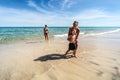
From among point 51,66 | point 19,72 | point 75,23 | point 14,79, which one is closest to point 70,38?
point 75,23

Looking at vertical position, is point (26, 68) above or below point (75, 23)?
below

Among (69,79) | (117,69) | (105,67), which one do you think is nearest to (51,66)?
(69,79)

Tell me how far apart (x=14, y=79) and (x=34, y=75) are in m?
0.62

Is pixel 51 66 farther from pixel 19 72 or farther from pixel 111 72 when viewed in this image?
pixel 111 72

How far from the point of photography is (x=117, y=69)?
4914mm

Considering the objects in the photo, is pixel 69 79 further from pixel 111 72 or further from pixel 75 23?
pixel 75 23

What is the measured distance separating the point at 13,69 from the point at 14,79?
3.17 feet

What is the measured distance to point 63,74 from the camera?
459 centimetres

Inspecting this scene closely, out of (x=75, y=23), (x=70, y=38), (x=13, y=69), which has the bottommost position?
(x=13, y=69)

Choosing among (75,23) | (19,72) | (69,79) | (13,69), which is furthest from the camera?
(75,23)

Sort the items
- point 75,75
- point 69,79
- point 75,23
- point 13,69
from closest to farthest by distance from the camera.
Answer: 1. point 69,79
2. point 75,75
3. point 13,69
4. point 75,23

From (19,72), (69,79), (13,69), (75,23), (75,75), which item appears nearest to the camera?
(69,79)

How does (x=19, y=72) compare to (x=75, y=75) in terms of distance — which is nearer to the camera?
(x=75, y=75)

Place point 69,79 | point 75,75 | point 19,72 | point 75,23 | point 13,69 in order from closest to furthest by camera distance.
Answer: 1. point 69,79
2. point 75,75
3. point 19,72
4. point 13,69
5. point 75,23
